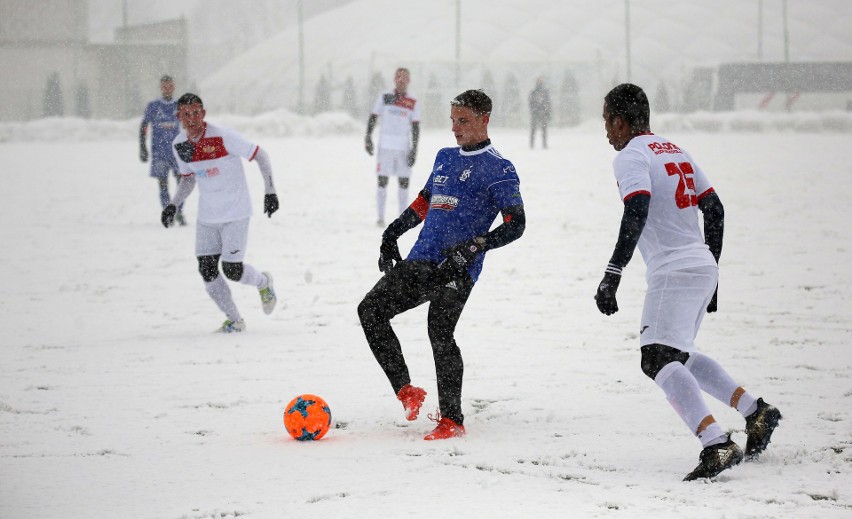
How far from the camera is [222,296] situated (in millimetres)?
8289

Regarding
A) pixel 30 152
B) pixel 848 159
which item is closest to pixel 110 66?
pixel 30 152

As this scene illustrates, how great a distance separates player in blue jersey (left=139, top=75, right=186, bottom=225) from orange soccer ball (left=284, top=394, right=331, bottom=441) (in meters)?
9.97

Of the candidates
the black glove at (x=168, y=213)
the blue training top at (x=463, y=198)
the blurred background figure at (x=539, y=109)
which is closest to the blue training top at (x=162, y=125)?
the black glove at (x=168, y=213)

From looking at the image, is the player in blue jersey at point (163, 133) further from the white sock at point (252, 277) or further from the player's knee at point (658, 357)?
the player's knee at point (658, 357)

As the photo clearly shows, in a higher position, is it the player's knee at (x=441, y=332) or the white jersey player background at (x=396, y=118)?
the white jersey player background at (x=396, y=118)

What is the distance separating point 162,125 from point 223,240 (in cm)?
741

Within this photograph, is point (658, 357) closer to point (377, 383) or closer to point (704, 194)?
point (704, 194)

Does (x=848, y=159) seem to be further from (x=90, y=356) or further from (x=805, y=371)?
(x=90, y=356)

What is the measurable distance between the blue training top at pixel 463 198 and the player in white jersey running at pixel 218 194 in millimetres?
3016

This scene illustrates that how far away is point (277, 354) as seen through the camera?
747 cm

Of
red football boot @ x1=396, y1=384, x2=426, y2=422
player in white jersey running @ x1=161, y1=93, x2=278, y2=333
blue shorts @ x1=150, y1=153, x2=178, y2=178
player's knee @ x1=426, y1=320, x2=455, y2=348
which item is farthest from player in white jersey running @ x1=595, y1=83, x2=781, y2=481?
blue shorts @ x1=150, y1=153, x2=178, y2=178

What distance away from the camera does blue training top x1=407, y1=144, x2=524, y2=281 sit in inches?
207

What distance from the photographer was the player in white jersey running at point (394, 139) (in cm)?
1460

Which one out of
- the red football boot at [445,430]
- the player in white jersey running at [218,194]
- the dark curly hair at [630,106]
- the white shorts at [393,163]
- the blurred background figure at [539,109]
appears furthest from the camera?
the blurred background figure at [539,109]
